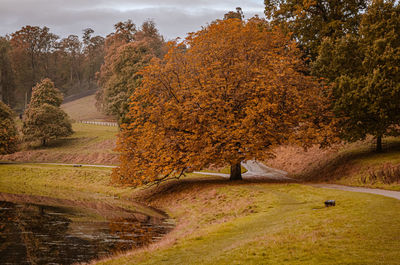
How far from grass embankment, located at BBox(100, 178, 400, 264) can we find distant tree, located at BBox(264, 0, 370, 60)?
18.4 metres

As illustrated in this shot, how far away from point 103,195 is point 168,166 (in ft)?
35.3

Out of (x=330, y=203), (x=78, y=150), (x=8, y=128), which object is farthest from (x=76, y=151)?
(x=330, y=203)

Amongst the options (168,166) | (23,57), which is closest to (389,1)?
(168,166)

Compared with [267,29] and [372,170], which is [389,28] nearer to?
[372,170]

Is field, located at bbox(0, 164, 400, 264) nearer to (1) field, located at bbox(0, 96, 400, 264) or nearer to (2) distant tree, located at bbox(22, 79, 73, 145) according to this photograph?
(1) field, located at bbox(0, 96, 400, 264)

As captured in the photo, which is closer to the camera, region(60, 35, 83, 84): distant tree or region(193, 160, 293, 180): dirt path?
region(193, 160, 293, 180): dirt path

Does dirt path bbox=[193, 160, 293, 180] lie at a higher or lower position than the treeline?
lower

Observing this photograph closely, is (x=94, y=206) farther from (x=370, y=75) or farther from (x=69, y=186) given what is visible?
(x=370, y=75)

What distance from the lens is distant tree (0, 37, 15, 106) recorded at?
319 feet

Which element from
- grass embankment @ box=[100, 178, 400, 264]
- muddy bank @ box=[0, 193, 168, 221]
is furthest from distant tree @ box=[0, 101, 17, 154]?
grass embankment @ box=[100, 178, 400, 264]

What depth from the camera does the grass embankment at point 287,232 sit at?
36.7 feet

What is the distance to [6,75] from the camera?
323 feet

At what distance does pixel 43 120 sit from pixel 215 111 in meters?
42.7

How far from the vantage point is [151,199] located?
32531 mm
